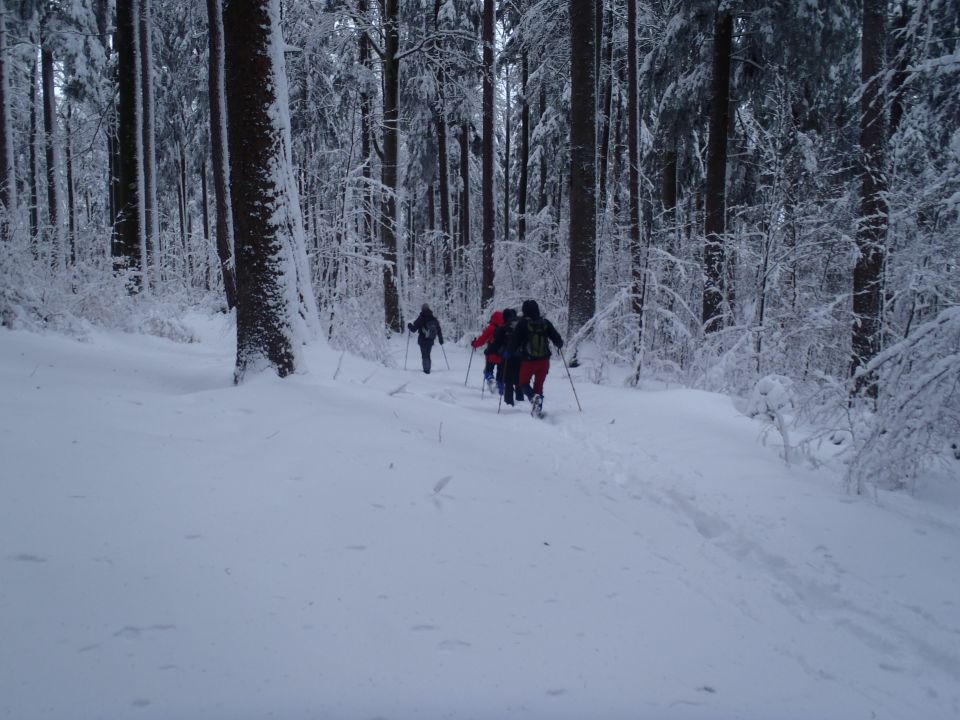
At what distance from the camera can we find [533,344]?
834 centimetres

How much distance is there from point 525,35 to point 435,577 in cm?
1558

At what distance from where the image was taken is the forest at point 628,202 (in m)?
5.08

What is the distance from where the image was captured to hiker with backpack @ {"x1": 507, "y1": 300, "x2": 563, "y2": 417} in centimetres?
833

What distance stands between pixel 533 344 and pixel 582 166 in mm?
4829

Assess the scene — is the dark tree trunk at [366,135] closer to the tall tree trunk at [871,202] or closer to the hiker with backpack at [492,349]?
the hiker with backpack at [492,349]

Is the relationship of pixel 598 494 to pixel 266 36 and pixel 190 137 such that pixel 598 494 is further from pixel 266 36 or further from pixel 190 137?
pixel 190 137

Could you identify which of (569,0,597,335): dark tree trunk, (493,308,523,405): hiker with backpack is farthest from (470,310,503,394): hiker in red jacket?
(569,0,597,335): dark tree trunk

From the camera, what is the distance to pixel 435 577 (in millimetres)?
2719

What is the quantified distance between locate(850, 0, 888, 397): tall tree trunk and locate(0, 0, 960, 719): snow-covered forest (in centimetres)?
7

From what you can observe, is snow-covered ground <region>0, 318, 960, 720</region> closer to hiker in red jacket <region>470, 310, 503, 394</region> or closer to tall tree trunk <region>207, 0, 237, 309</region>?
hiker in red jacket <region>470, 310, 503, 394</region>

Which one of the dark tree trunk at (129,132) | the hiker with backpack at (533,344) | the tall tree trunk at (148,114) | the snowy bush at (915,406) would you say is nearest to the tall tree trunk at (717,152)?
the hiker with backpack at (533,344)

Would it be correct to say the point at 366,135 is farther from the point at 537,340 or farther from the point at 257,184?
the point at 257,184

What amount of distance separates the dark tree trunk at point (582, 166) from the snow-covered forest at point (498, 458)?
63 mm

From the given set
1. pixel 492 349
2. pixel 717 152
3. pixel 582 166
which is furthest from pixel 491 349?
pixel 717 152
